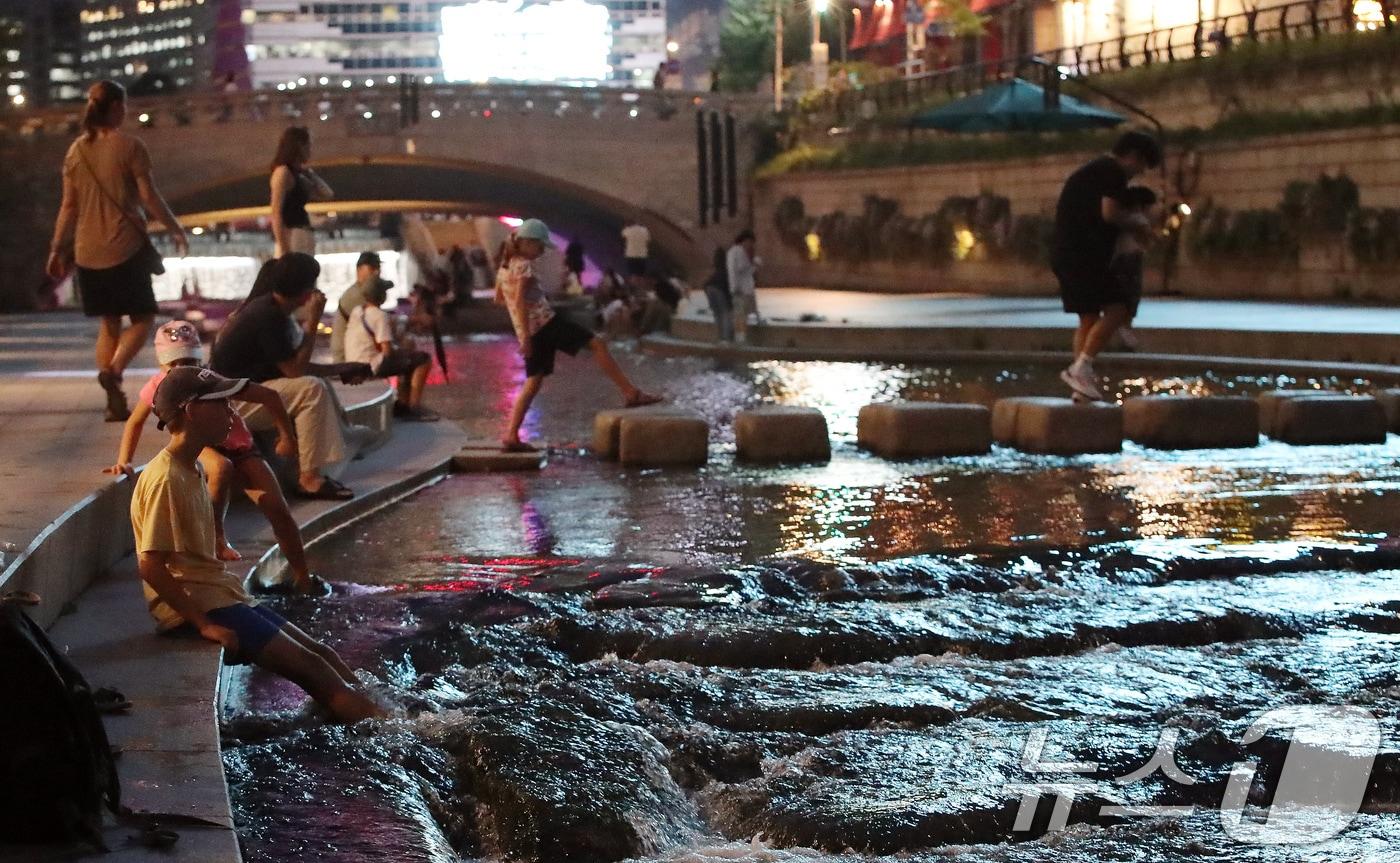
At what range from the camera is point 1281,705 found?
19.9 feet

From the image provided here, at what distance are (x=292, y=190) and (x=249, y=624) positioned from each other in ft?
23.5

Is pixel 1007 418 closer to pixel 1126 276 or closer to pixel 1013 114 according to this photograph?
pixel 1126 276

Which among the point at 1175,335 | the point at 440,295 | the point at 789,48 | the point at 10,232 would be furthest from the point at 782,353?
the point at 789,48

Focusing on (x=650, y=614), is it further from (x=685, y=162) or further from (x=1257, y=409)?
(x=685, y=162)

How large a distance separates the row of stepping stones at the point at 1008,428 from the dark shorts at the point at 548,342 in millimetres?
585

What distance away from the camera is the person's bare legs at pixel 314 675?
573cm

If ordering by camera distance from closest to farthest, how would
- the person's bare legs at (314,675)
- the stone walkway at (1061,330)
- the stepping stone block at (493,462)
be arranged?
the person's bare legs at (314,675)
the stepping stone block at (493,462)
the stone walkway at (1061,330)

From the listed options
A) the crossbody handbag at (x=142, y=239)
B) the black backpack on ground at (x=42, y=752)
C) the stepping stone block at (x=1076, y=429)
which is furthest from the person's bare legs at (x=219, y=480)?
the stepping stone block at (x=1076, y=429)

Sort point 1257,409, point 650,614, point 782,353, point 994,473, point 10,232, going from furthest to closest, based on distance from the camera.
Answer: point 10,232
point 782,353
point 1257,409
point 994,473
point 650,614

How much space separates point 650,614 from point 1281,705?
2.35 meters

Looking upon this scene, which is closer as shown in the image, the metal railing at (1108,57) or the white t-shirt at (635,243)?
the metal railing at (1108,57)

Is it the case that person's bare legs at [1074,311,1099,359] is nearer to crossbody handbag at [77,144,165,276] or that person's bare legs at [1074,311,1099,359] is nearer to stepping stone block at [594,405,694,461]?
stepping stone block at [594,405,694,461]

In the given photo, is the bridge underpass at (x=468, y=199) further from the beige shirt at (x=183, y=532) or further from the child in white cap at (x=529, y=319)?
the beige shirt at (x=183, y=532)

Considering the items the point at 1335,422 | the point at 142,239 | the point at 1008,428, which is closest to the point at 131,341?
the point at 142,239
